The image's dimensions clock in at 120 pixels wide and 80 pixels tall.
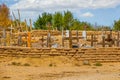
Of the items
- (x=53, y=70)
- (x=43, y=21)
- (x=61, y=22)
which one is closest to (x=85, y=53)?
(x=53, y=70)

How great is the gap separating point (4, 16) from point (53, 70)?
43747mm

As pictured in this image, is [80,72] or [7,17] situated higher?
[7,17]

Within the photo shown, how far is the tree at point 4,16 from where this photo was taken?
5962 cm

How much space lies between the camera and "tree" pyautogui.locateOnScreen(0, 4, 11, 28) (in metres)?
59.6

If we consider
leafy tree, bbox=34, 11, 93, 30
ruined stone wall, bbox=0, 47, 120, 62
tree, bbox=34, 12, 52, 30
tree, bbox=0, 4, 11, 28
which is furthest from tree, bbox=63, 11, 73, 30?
ruined stone wall, bbox=0, 47, 120, 62

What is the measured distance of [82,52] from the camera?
77.9ft

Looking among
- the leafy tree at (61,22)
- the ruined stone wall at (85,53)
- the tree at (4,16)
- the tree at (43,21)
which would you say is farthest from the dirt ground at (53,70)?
the tree at (43,21)

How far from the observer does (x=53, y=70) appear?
20.5 metres

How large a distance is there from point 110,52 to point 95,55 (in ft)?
2.87

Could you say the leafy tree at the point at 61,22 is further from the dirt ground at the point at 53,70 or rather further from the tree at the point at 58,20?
the dirt ground at the point at 53,70

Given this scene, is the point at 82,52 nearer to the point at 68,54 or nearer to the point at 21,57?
the point at 68,54

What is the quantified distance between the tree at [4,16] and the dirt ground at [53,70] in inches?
1350

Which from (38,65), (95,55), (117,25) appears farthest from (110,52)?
(117,25)

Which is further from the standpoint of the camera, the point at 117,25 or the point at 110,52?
the point at 117,25
